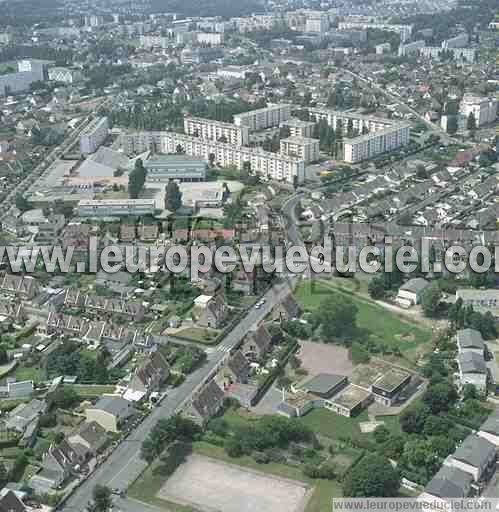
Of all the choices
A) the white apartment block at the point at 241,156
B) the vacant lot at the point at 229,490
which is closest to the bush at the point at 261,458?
the vacant lot at the point at 229,490

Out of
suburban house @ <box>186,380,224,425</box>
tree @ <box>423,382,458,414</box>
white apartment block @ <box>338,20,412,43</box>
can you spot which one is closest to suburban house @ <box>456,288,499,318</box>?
tree @ <box>423,382,458,414</box>

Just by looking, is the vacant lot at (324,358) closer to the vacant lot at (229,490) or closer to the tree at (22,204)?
the vacant lot at (229,490)

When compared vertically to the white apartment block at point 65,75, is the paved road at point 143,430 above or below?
below

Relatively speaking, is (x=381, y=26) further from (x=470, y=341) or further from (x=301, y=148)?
(x=470, y=341)

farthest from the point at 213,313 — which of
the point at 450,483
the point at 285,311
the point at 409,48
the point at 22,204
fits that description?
the point at 409,48

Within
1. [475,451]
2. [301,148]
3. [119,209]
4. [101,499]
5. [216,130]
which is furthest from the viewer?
[216,130]

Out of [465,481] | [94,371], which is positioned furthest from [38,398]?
[465,481]

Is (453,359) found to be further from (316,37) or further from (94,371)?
(316,37)
